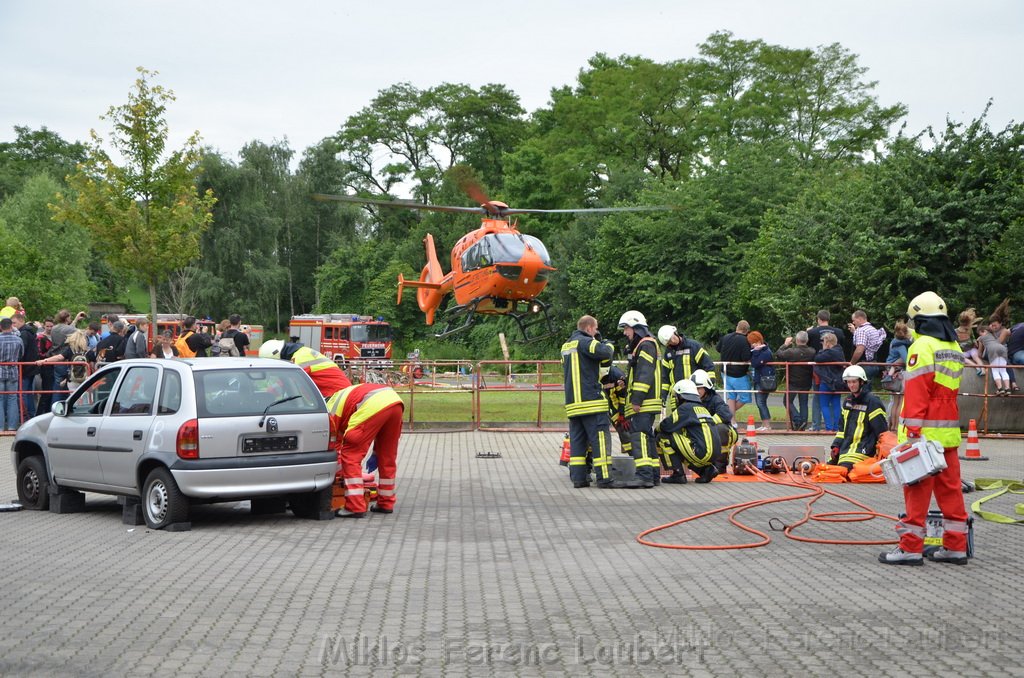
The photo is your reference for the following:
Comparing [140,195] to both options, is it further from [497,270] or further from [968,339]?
[968,339]

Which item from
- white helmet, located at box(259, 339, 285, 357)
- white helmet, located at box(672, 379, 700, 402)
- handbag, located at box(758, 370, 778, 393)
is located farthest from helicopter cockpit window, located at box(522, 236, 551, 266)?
white helmet, located at box(259, 339, 285, 357)

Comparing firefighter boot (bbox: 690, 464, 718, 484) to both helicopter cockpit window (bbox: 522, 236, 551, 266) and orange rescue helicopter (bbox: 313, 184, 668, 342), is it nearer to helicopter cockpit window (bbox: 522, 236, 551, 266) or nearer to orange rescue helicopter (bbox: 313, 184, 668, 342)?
orange rescue helicopter (bbox: 313, 184, 668, 342)

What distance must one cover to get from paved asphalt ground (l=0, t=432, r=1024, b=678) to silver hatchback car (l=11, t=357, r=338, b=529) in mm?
346

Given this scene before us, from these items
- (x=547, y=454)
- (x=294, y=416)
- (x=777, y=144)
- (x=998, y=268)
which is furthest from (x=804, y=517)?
(x=777, y=144)

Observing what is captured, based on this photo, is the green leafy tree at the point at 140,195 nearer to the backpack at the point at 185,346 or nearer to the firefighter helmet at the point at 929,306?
the backpack at the point at 185,346

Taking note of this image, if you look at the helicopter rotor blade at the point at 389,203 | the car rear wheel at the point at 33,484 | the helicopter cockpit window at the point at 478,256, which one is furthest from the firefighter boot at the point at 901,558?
the helicopter cockpit window at the point at 478,256

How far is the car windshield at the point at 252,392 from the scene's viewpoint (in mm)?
10172

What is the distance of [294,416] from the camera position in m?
10.3

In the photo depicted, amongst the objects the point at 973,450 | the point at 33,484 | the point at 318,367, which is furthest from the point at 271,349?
the point at 973,450

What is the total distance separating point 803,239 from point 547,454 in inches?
665

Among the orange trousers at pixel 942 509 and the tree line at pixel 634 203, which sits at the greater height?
the tree line at pixel 634 203

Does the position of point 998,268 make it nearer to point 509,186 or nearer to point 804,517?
point 804,517

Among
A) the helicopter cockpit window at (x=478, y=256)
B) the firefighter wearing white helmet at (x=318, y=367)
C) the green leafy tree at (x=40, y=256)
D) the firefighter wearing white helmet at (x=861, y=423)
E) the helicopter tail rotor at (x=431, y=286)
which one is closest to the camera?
the firefighter wearing white helmet at (x=318, y=367)

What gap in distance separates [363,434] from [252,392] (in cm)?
113
